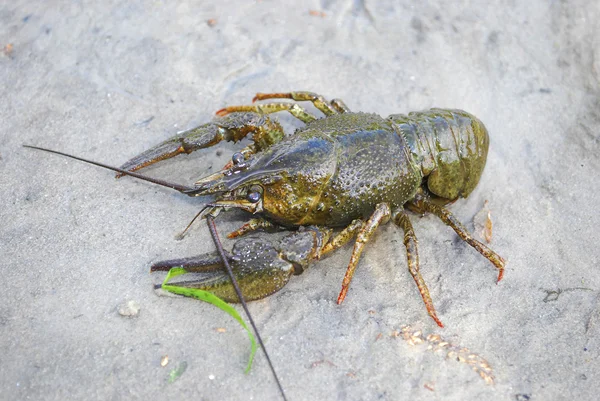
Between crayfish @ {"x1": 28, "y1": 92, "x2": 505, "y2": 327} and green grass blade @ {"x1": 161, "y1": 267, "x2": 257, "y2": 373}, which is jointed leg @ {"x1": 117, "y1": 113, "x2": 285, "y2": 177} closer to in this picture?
crayfish @ {"x1": 28, "y1": 92, "x2": 505, "y2": 327}

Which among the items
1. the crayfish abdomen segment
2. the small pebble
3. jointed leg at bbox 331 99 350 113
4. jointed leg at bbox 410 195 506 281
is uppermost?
the crayfish abdomen segment

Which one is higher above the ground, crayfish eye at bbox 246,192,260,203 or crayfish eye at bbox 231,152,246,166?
crayfish eye at bbox 231,152,246,166

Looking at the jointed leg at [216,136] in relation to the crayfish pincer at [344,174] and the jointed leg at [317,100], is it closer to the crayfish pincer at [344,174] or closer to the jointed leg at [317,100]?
the crayfish pincer at [344,174]

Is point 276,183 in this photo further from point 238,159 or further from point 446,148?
point 446,148

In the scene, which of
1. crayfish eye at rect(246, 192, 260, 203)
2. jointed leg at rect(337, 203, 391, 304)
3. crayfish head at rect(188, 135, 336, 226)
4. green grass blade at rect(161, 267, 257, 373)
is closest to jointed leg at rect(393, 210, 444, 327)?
jointed leg at rect(337, 203, 391, 304)

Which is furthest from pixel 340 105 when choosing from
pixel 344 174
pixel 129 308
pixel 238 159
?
pixel 129 308

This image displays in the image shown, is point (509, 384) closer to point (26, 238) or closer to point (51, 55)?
point (26, 238)

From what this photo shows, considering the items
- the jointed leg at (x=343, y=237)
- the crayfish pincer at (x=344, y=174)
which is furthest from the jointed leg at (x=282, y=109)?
the jointed leg at (x=343, y=237)
